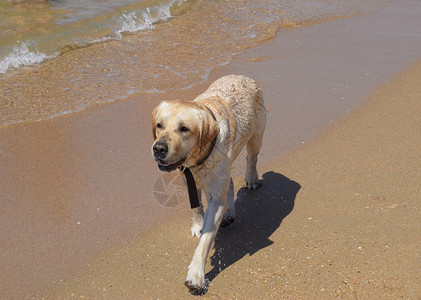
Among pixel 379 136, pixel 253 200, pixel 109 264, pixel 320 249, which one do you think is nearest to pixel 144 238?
pixel 109 264

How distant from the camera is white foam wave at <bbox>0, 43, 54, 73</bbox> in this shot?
9.21 meters

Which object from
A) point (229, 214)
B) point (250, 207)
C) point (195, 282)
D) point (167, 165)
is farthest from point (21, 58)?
point (195, 282)

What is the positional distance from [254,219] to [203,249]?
3.39 feet

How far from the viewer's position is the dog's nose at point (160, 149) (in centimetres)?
354

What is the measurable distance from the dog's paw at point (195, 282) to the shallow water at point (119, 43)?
406 centimetres

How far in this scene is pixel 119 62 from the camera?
921 centimetres

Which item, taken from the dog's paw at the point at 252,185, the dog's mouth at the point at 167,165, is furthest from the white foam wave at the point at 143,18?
the dog's mouth at the point at 167,165

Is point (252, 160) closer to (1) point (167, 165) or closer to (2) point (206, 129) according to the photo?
(2) point (206, 129)

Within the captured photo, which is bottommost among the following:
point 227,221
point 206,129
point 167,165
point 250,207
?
point 250,207

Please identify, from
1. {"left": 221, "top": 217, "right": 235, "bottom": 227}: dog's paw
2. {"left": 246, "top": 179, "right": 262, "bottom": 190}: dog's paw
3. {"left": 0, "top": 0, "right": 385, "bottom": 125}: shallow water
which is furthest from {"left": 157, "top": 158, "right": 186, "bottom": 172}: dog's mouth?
{"left": 0, "top": 0, "right": 385, "bottom": 125}: shallow water

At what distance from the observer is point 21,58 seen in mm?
9625

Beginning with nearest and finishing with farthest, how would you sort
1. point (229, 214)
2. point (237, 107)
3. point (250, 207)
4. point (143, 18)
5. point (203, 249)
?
point (203, 249), point (237, 107), point (229, 214), point (250, 207), point (143, 18)

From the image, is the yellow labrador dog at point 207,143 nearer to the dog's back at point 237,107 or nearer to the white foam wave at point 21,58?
the dog's back at point 237,107

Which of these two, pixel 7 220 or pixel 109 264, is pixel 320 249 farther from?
pixel 7 220
